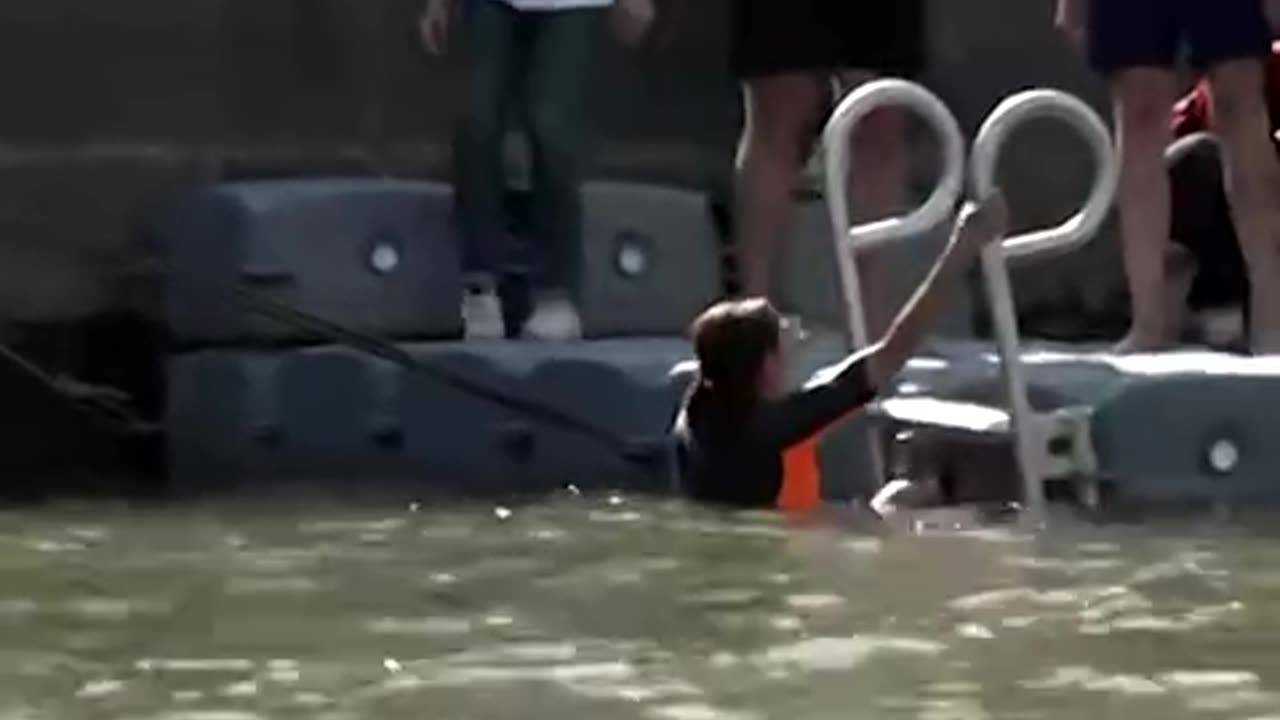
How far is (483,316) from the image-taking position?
9.46 metres

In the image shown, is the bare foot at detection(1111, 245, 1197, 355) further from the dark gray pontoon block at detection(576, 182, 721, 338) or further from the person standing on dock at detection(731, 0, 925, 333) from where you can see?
the dark gray pontoon block at detection(576, 182, 721, 338)

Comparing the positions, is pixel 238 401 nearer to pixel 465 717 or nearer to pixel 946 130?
pixel 946 130

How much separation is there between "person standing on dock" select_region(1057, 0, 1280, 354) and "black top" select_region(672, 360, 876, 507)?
99cm

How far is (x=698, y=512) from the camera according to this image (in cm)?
780

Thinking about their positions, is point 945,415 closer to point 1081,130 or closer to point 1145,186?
point 1081,130

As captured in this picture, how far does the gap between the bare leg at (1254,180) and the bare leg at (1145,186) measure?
13 centimetres

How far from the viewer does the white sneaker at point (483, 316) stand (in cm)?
945

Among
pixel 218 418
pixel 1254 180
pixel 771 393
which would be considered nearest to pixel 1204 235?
pixel 1254 180

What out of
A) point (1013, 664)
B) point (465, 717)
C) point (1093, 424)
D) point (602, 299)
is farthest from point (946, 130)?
point (465, 717)

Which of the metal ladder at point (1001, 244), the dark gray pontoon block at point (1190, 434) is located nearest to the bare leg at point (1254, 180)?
the metal ladder at point (1001, 244)

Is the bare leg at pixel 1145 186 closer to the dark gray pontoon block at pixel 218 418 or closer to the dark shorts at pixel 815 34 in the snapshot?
the dark shorts at pixel 815 34

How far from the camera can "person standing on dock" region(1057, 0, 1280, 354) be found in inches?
Answer: 328

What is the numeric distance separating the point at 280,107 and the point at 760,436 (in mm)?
3067

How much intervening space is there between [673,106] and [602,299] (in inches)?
52.6
